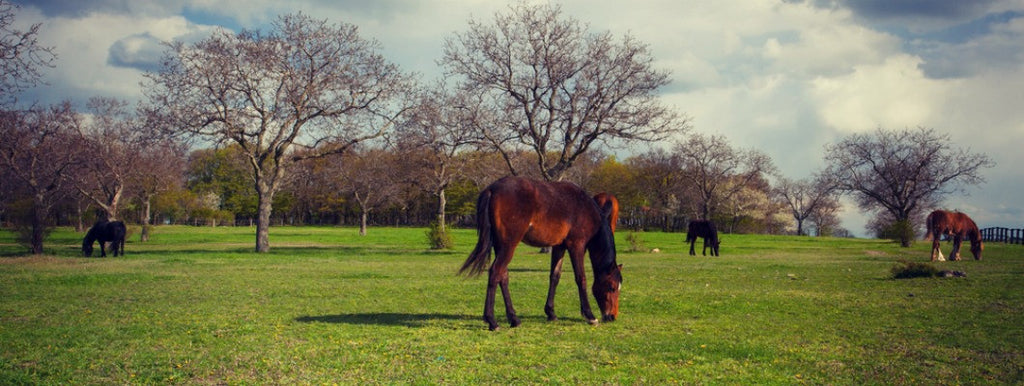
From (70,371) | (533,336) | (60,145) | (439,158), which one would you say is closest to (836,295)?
→ (533,336)

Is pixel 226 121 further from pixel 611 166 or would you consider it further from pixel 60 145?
pixel 611 166

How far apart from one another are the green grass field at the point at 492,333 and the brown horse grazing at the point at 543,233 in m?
0.50

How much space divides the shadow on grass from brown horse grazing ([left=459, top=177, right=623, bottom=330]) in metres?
1.13

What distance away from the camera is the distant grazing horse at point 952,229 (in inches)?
1056

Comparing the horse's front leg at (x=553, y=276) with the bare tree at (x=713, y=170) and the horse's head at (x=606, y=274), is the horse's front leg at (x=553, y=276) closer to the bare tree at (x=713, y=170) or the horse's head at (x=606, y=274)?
the horse's head at (x=606, y=274)

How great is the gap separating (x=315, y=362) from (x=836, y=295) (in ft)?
38.6

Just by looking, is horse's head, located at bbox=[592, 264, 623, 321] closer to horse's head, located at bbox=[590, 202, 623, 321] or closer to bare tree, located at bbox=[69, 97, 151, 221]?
horse's head, located at bbox=[590, 202, 623, 321]

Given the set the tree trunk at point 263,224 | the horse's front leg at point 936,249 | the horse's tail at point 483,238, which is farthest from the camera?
the tree trunk at point 263,224

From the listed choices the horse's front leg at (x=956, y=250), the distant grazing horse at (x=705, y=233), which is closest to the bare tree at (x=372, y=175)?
the distant grazing horse at (x=705, y=233)

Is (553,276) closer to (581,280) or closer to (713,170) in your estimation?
(581,280)

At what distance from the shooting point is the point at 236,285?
15883 millimetres

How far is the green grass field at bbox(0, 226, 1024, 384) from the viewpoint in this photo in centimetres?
666

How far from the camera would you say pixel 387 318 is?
412 inches

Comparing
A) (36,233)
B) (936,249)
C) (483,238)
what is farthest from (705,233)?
(36,233)
